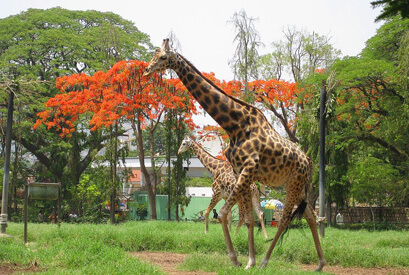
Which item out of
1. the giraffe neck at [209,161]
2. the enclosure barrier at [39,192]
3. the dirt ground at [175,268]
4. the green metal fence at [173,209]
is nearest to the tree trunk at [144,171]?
the green metal fence at [173,209]

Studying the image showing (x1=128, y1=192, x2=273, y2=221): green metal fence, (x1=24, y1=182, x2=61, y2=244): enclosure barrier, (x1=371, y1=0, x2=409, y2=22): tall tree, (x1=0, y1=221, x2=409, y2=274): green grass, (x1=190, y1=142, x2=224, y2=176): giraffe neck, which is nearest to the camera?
(x1=371, y1=0, x2=409, y2=22): tall tree

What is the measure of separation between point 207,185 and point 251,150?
27.0 meters

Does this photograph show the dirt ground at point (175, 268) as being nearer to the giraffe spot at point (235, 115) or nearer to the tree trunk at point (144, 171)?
the giraffe spot at point (235, 115)

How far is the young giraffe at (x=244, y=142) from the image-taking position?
26.4 feet

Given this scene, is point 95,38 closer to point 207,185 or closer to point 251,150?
point 207,185

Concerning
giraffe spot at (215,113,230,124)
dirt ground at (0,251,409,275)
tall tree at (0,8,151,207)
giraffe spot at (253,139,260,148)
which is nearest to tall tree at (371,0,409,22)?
giraffe spot at (253,139,260,148)

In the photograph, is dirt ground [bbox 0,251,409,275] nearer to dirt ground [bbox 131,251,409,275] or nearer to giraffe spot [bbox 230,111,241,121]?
dirt ground [bbox 131,251,409,275]

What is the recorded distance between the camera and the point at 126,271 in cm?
733

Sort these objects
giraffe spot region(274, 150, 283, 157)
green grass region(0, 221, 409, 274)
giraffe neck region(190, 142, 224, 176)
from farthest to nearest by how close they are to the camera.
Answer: giraffe neck region(190, 142, 224, 176), giraffe spot region(274, 150, 283, 157), green grass region(0, 221, 409, 274)

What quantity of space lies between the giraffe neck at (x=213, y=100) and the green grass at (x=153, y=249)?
7.84 ft

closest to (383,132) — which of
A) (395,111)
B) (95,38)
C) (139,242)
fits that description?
(395,111)

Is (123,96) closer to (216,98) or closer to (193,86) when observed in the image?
(193,86)

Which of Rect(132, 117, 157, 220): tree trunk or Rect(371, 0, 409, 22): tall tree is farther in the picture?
Rect(132, 117, 157, 220): tree trunk

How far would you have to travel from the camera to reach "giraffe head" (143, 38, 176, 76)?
26.5ft
